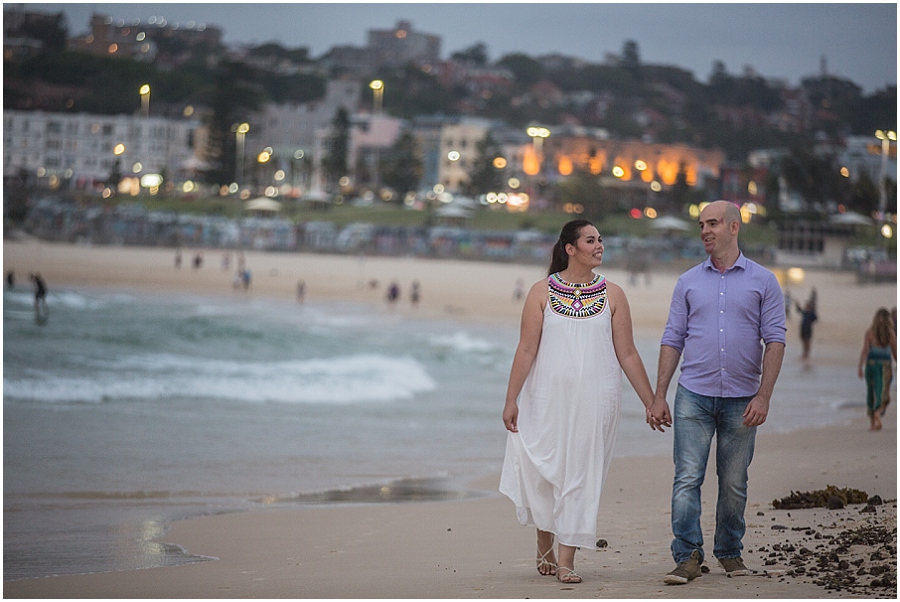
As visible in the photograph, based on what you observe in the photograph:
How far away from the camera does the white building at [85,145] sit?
25469mm

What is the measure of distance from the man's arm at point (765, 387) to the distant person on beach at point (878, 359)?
427 cm

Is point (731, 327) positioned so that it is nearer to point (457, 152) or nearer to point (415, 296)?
point (415, 296)

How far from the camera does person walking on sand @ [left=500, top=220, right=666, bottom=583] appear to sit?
9.80 feet

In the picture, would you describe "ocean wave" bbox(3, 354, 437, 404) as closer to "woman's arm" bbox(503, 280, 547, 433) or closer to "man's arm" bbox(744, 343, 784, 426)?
"woman's arm" bbox(503, 280, 547, 433)

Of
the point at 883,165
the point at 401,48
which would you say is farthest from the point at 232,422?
the point at 401,48

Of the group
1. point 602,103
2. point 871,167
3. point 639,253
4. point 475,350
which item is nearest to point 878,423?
point 475,350

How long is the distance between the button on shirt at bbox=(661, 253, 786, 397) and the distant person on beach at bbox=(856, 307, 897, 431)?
4241mm

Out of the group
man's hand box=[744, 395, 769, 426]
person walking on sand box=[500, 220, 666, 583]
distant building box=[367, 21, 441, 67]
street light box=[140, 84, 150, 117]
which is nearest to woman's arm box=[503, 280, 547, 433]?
person walking on sand box=[500, 220, 666, 583]

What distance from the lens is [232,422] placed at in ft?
30.1

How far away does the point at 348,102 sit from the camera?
55.6 m

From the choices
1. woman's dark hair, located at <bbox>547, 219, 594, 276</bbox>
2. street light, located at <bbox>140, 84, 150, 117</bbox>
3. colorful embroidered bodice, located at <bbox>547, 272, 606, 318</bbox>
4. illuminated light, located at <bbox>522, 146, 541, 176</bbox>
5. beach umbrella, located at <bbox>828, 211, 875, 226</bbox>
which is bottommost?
colorful embroidered bodice, located at <bbox>547, 272, 606, 318</bbox>

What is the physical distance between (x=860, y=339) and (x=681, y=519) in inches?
664

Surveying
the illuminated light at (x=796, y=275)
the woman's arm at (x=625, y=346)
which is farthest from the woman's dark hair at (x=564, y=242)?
the illuminated light at (x=796, y=275)

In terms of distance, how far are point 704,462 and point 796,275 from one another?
88.6ft
